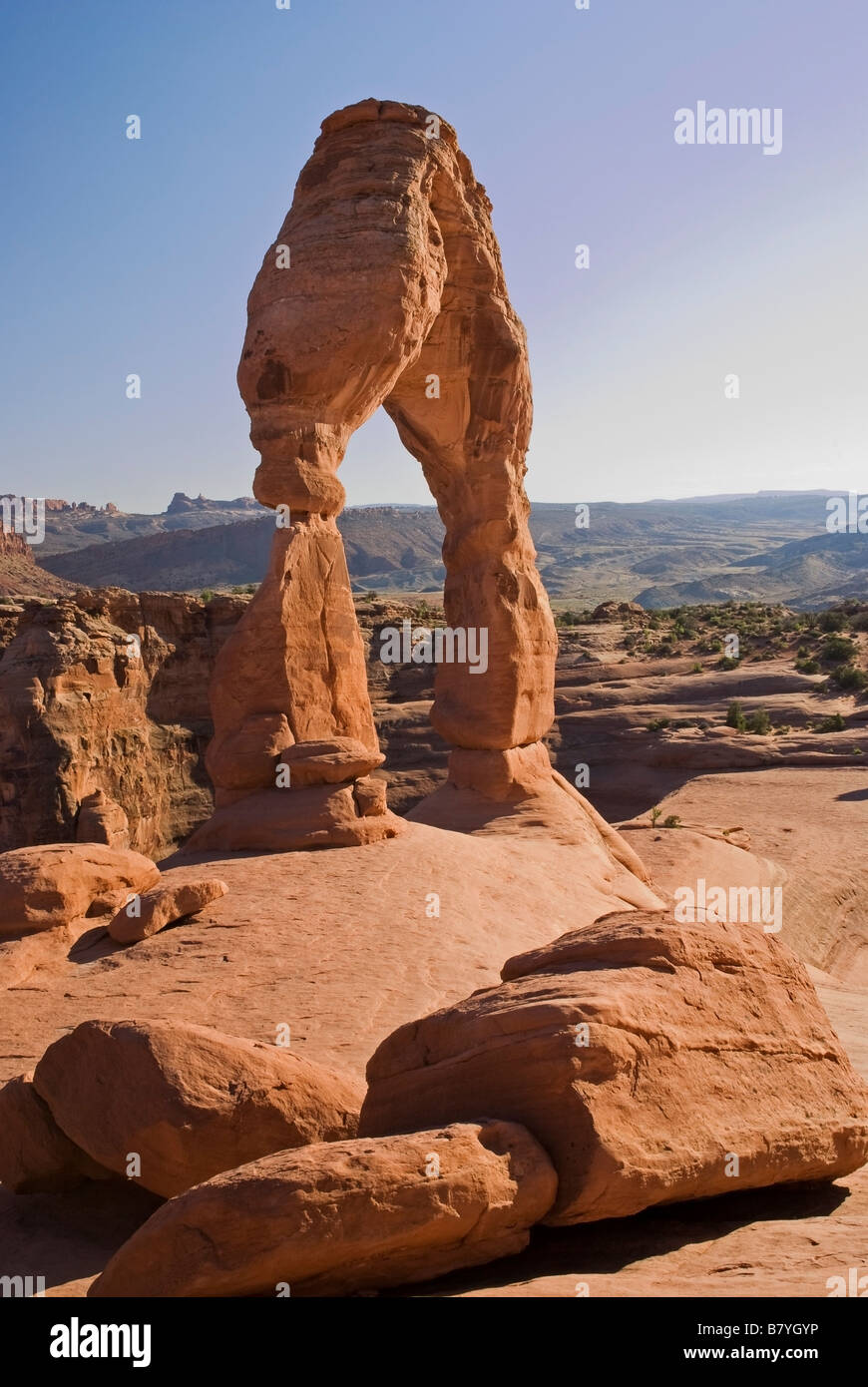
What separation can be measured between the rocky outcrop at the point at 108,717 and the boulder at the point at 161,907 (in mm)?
7039

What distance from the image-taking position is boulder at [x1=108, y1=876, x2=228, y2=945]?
8469mm

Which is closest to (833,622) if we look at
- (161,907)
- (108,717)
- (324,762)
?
(108,717)

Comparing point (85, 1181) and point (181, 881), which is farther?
point (181, 881)

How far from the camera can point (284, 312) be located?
1134 centimetres

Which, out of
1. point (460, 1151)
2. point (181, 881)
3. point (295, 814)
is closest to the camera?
point (460, 1151)

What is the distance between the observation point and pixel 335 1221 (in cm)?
406

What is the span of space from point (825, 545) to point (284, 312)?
169m

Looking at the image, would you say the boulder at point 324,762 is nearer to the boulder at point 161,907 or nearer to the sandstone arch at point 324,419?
the sandstone arch at point 324,419

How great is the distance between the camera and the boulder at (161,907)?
8469 mm

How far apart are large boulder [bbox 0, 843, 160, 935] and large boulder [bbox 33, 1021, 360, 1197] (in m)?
2.98

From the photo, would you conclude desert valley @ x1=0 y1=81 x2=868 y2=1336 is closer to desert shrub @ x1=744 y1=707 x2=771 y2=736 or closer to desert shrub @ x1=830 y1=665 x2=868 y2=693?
desert shrub @ x1=744 y1=707 x2=771 y2=736

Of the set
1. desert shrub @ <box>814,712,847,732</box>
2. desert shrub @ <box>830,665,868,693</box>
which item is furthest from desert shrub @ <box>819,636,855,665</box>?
desert shrub @ <box>814,712,847,732</box>
